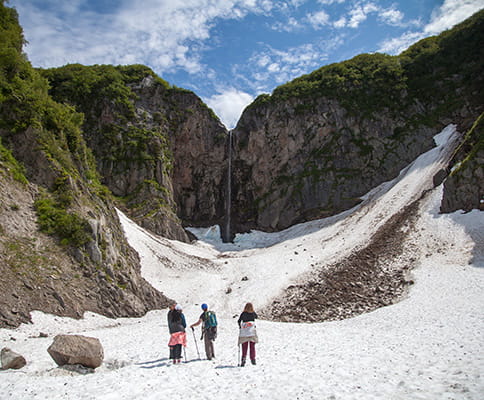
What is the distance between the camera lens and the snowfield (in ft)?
20.5

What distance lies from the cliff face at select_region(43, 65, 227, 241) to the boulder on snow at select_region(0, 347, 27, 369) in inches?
1213

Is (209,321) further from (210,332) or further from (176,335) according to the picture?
(176,335)

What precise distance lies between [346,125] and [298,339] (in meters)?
40.7

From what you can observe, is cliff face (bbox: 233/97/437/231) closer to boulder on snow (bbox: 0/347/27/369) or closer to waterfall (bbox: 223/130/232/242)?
waterfall (bbox: 223/130/232/242)

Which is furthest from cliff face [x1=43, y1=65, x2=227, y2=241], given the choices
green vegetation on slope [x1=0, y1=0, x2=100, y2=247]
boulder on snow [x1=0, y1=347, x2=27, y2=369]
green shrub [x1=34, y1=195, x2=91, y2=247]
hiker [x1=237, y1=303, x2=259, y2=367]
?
hiker [x1=237, y1=303, x2=259, y2=367]

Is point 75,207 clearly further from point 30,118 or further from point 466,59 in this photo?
point 466,59

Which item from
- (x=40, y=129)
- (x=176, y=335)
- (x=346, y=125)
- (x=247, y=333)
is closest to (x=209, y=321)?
(x=176, y=335)

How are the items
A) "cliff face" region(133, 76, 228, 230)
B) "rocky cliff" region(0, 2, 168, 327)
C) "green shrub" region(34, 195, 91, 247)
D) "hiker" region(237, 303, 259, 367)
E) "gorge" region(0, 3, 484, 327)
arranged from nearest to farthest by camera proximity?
"hiker" region(237, 303, 259, 367)
"rocky cliff" region(0, 2, 168, 327)
"green shrub" region(34, 195, 91, 247)
"gorge" region(0, 3, 484, 327)
"cliff face" region(133, 76, 228, 230)

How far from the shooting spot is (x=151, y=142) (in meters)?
46.2

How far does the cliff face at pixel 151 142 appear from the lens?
42.1 metres

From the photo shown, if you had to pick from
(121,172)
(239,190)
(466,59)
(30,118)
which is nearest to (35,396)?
(30,118)

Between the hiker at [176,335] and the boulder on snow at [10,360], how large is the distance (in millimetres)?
3722

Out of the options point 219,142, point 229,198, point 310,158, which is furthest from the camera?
point 219,142

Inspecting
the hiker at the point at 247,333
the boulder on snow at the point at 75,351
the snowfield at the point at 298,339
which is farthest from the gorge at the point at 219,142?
the hiker at the point at 247,333
